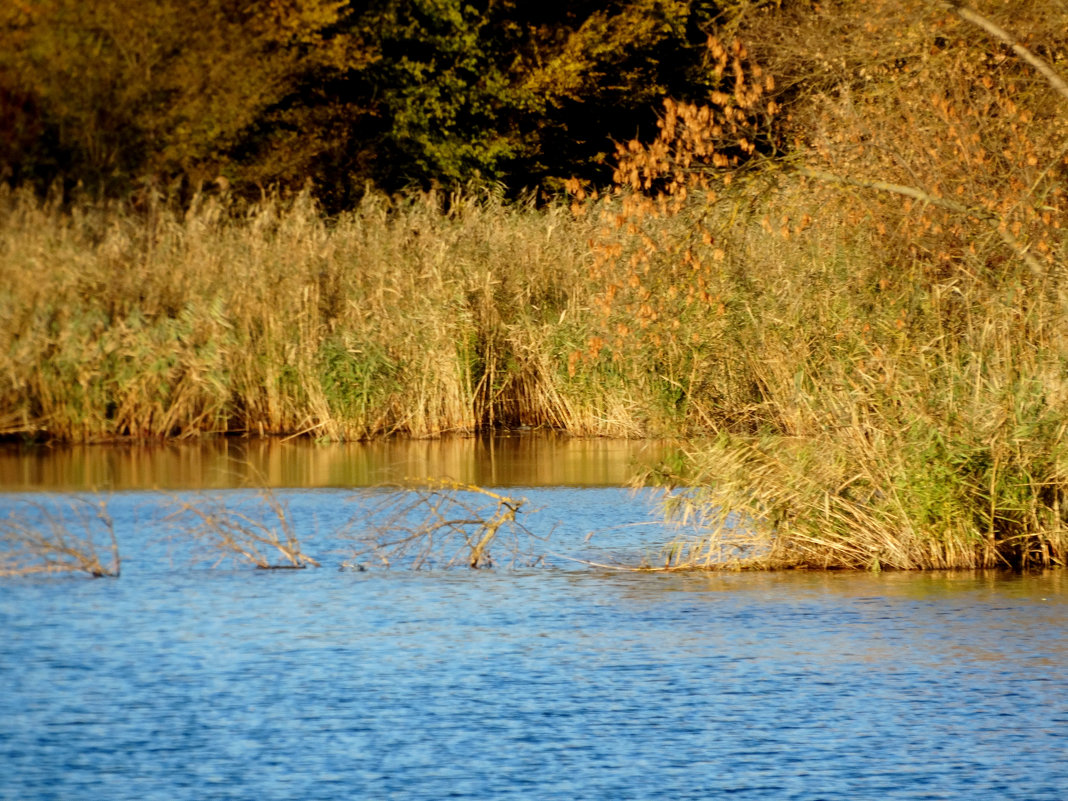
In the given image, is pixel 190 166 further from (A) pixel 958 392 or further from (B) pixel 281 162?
(A) pixel 958 392

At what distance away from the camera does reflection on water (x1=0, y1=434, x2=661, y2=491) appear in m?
12.5

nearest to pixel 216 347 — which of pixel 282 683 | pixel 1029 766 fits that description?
pixel 282 683

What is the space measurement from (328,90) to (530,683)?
2580cm

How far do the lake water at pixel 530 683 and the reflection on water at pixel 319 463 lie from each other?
2693mm

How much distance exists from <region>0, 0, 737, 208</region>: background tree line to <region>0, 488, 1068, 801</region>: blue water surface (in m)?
21.0

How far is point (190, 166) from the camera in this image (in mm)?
29797

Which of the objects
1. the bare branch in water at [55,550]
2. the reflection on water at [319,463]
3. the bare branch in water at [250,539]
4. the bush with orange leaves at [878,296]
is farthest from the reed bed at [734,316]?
the bare branch in water at [55,550]

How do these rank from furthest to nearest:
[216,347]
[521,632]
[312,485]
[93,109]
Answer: [93,109], [216,347], [312,485], [521,632]

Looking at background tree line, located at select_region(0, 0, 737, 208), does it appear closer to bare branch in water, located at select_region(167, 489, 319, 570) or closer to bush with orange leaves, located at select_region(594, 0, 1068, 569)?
bush with orange leaves, located at select_region(594, 0, 1068, 569)

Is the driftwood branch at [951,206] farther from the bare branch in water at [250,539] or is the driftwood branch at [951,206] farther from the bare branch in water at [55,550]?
the bare branch in water at [55,550]

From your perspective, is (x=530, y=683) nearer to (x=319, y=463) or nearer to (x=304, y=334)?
(x=319, y=463)

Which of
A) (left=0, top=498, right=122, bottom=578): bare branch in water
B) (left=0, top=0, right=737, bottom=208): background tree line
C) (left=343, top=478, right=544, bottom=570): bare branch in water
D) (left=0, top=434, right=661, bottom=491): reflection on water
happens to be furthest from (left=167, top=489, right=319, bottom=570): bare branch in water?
(left=0, top=0, right=737, bottom=208): background tree line

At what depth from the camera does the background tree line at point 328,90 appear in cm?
2931

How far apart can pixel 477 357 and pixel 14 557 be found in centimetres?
702
